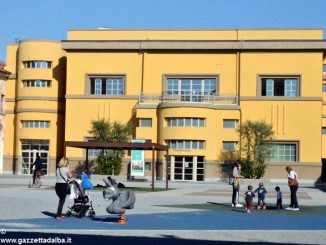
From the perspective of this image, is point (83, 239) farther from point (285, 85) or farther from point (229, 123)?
point (285, 85)

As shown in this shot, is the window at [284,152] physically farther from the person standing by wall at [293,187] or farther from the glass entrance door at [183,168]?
the person standing by wall at [293,187]

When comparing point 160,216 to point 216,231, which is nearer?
point 216,231

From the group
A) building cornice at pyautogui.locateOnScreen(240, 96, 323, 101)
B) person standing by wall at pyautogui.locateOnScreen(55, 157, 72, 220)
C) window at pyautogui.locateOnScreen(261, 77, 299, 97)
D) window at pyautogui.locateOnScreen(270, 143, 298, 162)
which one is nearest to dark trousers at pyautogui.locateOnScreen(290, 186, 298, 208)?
person standing by wall at pyautogui.locateOnScreen(55, 157, 72, 220)

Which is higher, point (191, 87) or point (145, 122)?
point (191, 87)

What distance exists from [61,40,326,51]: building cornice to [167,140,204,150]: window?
8622mm

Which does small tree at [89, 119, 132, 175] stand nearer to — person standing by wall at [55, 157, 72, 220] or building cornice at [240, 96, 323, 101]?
building cornice at [240, 96, 323, 101]

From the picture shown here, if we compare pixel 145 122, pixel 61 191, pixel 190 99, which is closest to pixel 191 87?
pixel 190 99

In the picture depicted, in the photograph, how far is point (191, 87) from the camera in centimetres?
5506

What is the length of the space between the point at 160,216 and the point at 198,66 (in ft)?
126

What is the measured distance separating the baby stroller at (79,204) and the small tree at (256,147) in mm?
34966

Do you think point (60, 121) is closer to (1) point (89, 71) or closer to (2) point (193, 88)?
(1) point (89, 71)

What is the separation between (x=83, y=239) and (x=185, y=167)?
40270mm

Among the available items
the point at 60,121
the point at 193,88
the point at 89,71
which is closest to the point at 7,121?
the point at 60,121

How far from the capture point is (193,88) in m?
55.0
